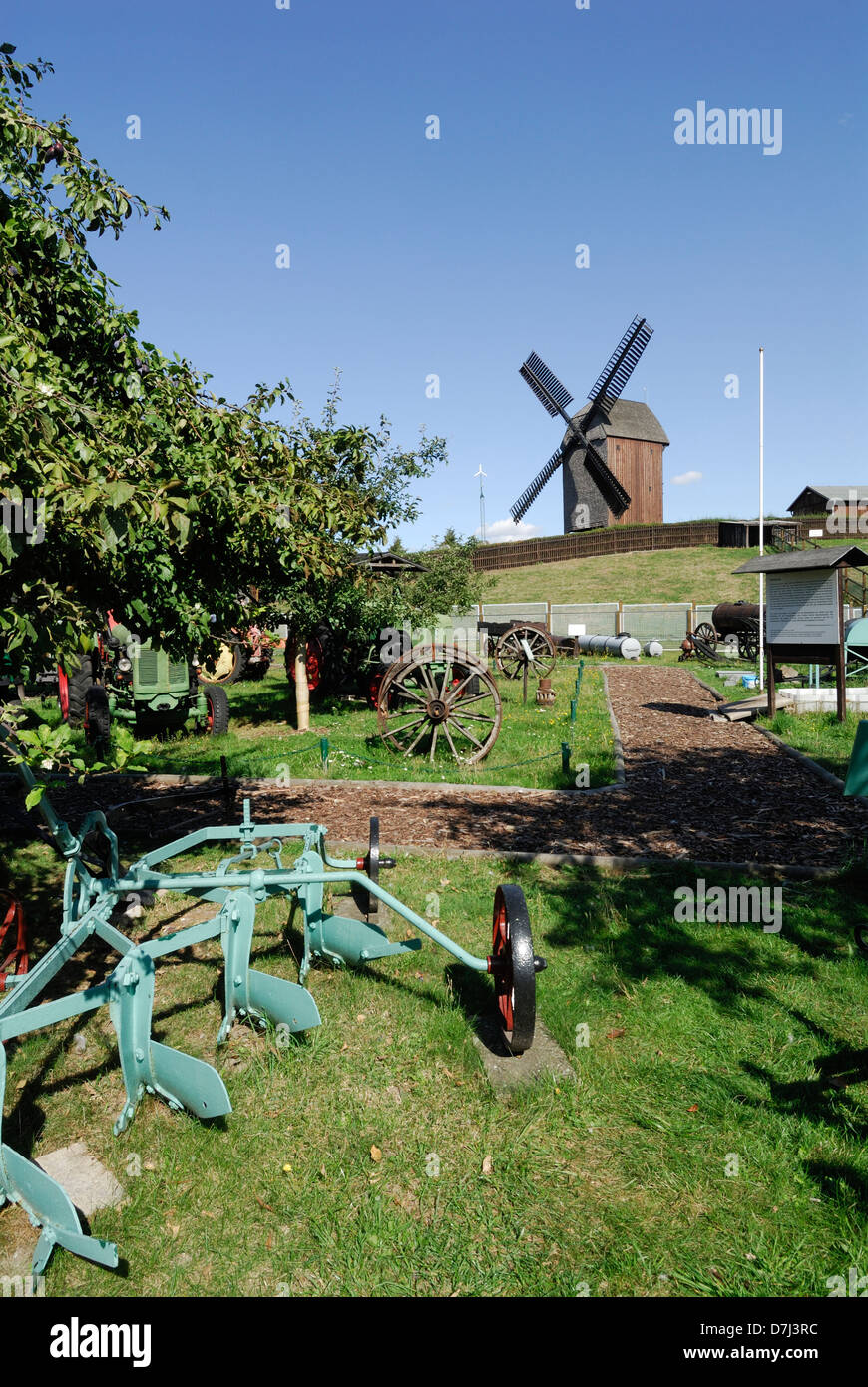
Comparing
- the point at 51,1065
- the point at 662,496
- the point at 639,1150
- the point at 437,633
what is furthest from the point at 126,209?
the point at 662,496

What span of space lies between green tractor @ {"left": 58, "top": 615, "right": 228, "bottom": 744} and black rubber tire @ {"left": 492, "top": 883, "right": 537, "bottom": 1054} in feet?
27.4

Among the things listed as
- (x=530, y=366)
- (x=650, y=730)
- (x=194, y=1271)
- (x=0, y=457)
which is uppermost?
(x=530, y=366)

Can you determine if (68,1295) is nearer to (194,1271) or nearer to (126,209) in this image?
(194,1271)

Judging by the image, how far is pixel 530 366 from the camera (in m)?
52.3

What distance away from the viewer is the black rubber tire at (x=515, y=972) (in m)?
3.71

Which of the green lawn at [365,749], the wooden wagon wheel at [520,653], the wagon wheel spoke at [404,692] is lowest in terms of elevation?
the green lawn at [365,749]

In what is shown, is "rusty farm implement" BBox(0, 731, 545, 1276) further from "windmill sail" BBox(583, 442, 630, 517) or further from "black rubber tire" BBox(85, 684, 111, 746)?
"windmill sail" BBox(583, 442, 630, 517)

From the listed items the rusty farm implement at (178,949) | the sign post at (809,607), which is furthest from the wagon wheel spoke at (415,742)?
the sign post at (809,607)

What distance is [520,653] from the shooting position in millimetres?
21594

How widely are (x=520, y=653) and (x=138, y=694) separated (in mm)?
12075

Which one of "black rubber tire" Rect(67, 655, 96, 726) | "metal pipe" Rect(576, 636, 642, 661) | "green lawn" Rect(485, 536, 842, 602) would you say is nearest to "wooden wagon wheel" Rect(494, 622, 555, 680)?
"metal pipe" Rect(576, 636, 642, 661)

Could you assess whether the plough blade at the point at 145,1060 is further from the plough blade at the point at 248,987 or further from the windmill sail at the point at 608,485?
the windmill sail at the point at 608,485

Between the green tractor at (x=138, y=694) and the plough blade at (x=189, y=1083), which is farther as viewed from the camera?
the green tractor at (x=138, y=694)

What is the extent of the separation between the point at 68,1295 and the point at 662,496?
58838 mm
